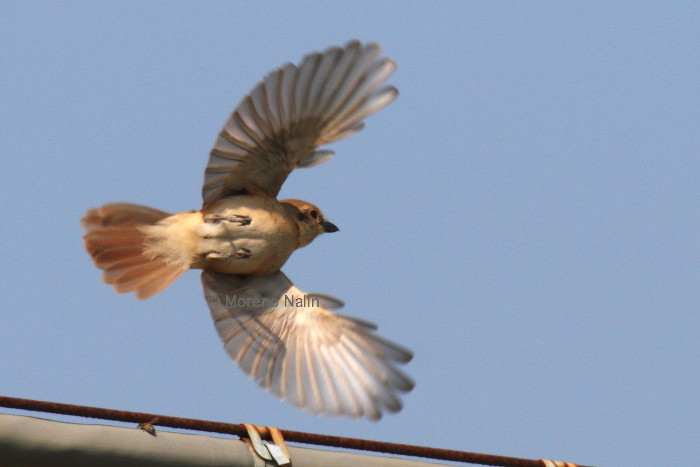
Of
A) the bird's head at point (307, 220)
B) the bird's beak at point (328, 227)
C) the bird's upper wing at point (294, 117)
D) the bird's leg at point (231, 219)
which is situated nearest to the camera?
the bird's upper wing at point (294, 117)

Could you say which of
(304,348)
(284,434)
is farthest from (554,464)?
(304,348)

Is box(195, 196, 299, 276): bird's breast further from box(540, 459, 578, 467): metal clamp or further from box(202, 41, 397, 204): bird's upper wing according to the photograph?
box(540, 459, 578, 467): metal clamp

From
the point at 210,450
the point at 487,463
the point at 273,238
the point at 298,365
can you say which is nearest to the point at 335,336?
the point at 298,365

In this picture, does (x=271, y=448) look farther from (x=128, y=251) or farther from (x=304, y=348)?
(x=128, y=251)

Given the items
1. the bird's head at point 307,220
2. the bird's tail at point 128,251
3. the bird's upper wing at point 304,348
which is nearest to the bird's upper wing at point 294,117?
the bird's head at point 307,220

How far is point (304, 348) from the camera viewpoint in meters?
6.56

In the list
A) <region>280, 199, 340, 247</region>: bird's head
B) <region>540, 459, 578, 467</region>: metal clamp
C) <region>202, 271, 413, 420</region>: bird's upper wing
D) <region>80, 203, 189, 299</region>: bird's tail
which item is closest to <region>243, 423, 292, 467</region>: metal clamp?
<region>540, 459, 578, 467</region>: metal clamp

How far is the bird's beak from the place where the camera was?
7062mm

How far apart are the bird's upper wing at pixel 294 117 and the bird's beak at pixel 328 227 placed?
479 mm

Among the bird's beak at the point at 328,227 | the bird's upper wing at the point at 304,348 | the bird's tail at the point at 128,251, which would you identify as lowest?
the bird's upper wing at the point at 304,348

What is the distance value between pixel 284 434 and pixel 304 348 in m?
3.07

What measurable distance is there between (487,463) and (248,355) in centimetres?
297

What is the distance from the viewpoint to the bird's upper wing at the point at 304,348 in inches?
238

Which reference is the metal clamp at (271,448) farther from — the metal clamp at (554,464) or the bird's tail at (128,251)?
the bird's tail at (128,251)
